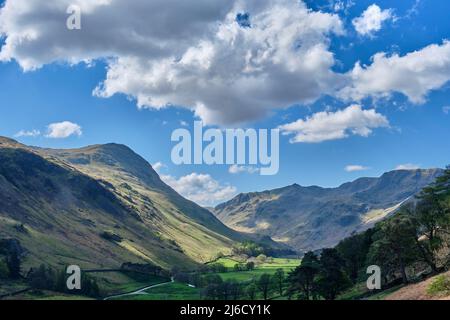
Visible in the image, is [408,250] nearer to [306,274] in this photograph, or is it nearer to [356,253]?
[306,274]

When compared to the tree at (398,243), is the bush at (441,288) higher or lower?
lower

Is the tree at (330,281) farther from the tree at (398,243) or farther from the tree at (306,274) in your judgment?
the tree at (398,243)

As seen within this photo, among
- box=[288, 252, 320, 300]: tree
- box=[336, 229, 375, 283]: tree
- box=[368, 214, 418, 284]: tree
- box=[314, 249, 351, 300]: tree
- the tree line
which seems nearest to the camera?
the tree line

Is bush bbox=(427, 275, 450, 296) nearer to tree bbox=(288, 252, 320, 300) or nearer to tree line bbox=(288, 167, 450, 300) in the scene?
tree line bbox=(288, 167, 450, 300)

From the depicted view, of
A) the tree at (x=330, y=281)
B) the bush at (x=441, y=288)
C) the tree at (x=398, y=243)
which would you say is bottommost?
the tree at (x=330, y=281)

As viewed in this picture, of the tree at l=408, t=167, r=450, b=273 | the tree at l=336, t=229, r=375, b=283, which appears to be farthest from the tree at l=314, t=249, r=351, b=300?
the tree at l=336, t=229, r=375, b=283

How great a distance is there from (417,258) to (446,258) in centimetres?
1058

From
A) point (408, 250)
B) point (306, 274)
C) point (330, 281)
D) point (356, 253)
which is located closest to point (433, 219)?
point (408, 250)

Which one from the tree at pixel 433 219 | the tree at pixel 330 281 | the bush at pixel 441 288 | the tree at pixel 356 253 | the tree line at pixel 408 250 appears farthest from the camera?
the tree at pixel 356 253

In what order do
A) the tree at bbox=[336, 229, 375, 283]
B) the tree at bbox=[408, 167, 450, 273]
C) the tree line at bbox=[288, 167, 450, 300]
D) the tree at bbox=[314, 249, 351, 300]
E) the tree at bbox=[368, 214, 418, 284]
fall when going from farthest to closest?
the tree at bbox=[336, 229, 375, 283] → the tree at bbox=[314, 249, 351, 300] → the tree at bbox=[368, 214, 418, 284] → the tree line at bbox=[288, 167, 450, 300] → the tree at bbox=[408, 167, 450, 273]

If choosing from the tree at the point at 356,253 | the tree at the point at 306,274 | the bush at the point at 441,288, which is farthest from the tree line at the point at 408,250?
the bush at the point at 441,288

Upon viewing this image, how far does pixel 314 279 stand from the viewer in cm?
13238
